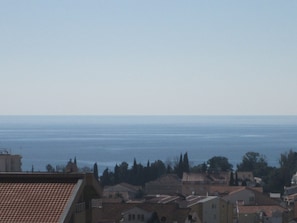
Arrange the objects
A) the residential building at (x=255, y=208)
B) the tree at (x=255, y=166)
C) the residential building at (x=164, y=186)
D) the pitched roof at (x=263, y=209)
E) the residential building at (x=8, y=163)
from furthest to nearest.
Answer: the tree at (x=255, y=166)
the residential building at (x=164, y=186)
the pitched roof at (x=263, y=209)
the residential building at (x=255, y=208)
the residential building at (x=8, y=163)

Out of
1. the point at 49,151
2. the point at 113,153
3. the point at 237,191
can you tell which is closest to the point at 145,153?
the point at 113,153

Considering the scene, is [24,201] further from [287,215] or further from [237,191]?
[237,191]

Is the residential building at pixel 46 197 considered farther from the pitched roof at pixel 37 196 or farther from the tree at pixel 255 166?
the tree at pixel 255 166

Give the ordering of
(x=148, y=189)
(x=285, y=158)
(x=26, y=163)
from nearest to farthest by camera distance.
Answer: (x=148, y=189)
(x=285, y=158)
(x=26, y=163)

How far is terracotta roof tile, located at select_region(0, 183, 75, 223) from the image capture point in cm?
1269

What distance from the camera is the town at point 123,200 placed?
511 inches

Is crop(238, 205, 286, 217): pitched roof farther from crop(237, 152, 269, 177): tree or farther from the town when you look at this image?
crop(237, 152, 269, 177): tree

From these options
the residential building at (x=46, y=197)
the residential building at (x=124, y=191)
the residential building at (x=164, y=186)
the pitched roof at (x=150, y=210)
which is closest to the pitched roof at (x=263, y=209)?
the residential building at (x=124, y=191)

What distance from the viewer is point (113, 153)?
18988 cm

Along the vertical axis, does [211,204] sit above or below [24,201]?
below

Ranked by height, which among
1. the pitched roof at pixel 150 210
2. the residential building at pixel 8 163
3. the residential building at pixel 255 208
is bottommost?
the residential building at pixel 255 208

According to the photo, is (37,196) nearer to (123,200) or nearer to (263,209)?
(123,200)

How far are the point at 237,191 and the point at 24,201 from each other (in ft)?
173

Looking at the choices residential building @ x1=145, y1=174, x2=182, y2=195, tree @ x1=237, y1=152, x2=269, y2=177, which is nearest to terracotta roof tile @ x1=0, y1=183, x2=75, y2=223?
residential building @ x1=145, y1=174, x2=182, y2=195
